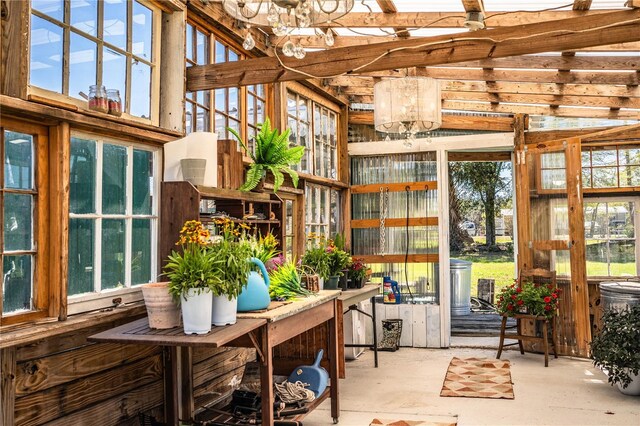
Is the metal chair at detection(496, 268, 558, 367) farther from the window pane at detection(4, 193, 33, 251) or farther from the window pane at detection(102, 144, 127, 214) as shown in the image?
the window pane at detection(4, 193, 33, 251)

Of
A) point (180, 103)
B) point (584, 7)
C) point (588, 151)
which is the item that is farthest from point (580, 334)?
point (180, 103)

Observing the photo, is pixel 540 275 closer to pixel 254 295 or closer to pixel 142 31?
pixel 254 295

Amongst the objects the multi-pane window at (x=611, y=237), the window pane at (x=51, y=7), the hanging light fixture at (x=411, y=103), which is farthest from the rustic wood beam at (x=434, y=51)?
the multi-pane window at (x=611, y=237)

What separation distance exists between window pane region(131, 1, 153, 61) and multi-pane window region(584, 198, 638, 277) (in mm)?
5561

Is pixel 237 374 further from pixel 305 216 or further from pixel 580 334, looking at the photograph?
pixel 580 334

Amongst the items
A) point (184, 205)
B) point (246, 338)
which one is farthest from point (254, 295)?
point (184, 205)

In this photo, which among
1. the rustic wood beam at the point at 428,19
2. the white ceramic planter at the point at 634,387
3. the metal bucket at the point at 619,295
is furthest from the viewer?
the metal bucket at the point at 619,295

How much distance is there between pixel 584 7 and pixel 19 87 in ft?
12.0

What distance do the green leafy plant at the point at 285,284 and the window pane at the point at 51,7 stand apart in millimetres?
2027

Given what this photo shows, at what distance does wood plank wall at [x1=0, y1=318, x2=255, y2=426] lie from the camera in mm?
2953

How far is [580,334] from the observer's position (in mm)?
6543

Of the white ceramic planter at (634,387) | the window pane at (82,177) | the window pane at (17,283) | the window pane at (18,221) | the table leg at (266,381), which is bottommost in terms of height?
the white ceramic planter at (634,387)

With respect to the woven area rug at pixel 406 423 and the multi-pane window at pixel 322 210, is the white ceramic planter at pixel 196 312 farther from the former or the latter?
the multi-pane window at pixel 322 210

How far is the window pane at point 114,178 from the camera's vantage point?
3631 millimetres
